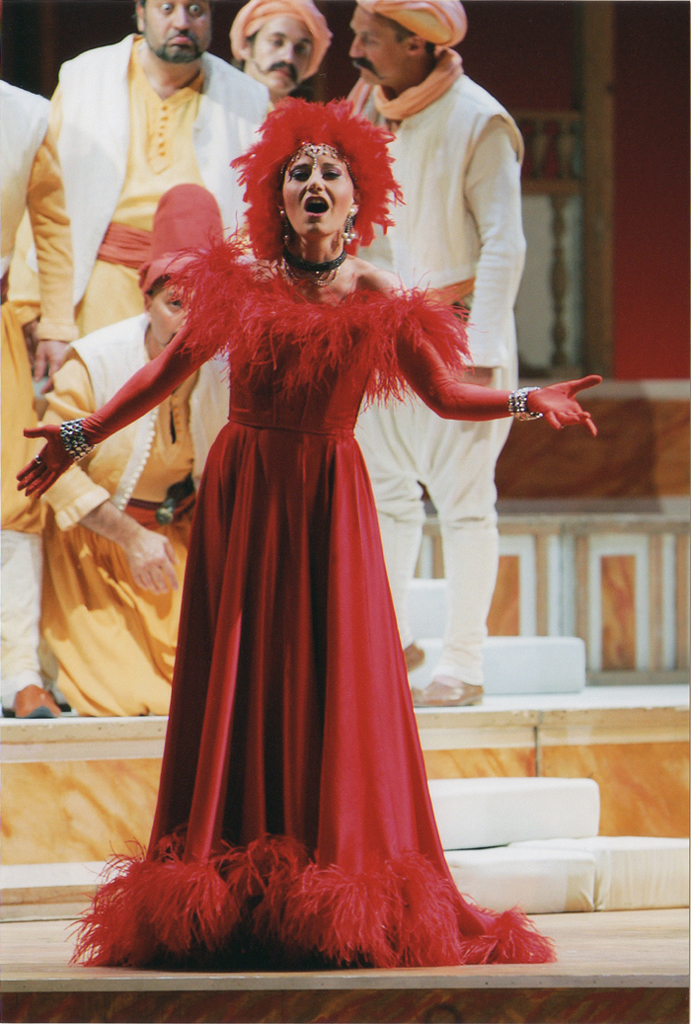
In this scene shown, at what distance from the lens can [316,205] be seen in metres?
2.28

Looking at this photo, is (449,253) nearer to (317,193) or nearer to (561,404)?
(317,193)

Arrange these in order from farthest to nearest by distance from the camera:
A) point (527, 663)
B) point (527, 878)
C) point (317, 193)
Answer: point (527, 663)
point (527, 878)
point (317, 193)

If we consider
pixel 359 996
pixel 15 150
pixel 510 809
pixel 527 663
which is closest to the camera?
pixel 359 996

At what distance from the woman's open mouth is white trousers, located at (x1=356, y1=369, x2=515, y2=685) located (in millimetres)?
1003

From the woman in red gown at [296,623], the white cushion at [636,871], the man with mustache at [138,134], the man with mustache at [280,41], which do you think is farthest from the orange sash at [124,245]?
the white cushion at [636,871]

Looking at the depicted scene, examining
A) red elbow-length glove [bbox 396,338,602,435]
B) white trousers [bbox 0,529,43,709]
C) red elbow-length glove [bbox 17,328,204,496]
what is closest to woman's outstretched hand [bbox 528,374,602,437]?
red elbow-length glove [bbox 396,338,602,435]

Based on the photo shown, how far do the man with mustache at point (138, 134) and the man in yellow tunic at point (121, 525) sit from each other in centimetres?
7

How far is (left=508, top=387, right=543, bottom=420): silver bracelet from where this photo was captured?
2.16 m

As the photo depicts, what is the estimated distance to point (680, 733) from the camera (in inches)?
127

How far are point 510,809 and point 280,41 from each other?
6.62ft

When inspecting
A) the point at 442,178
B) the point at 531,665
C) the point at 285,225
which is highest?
the point at 442,178

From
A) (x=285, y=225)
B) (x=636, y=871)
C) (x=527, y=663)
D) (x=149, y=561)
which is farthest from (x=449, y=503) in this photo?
(x=285, y=225)

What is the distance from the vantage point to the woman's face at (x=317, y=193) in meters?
2.28

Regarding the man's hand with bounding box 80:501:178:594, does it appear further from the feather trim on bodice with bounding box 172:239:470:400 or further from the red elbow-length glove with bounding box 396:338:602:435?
the red elbow-length glove with bounding box 396:338:602:435
